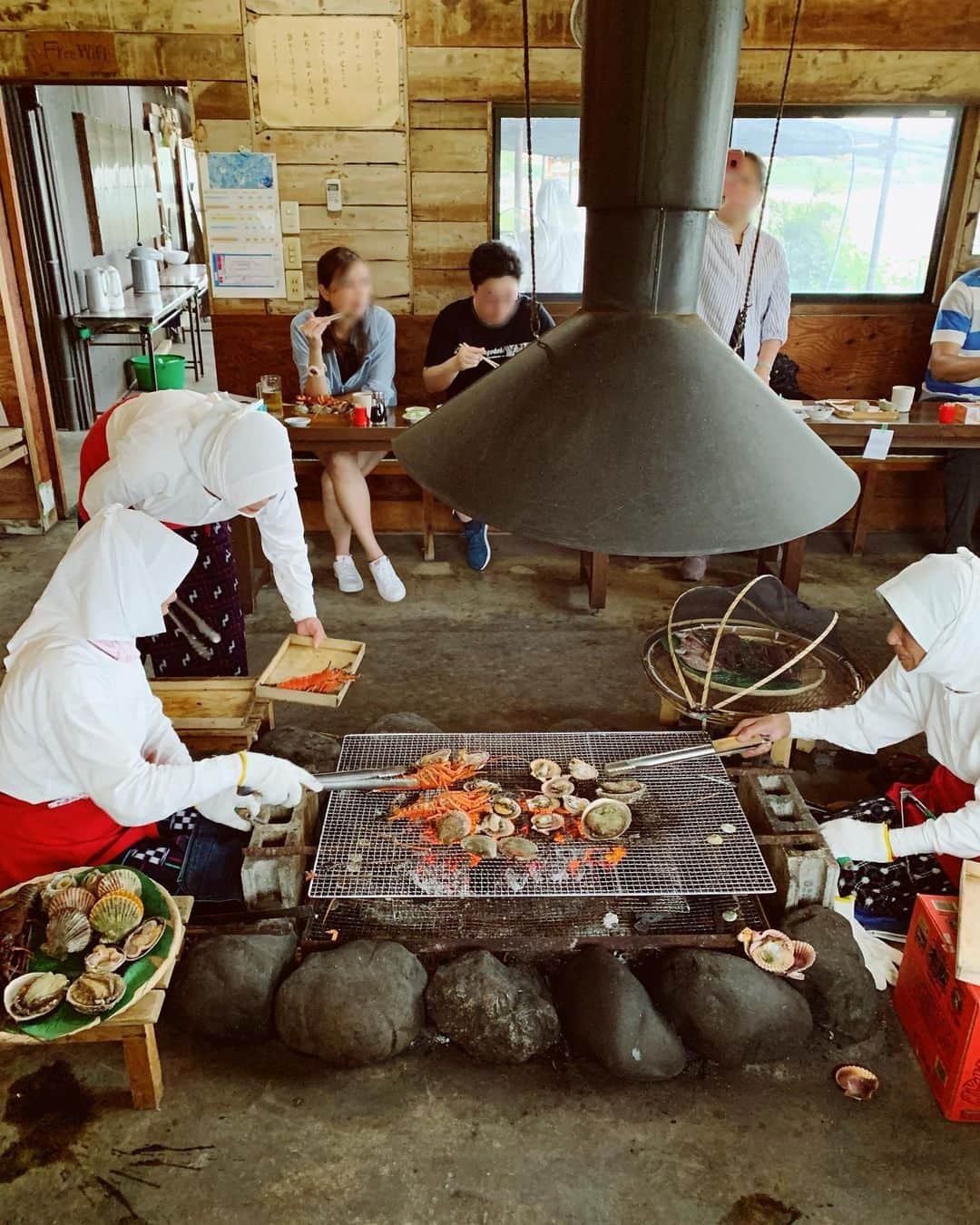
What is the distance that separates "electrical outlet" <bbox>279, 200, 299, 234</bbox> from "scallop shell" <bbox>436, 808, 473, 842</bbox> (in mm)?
5126

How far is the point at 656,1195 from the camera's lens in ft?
8.51

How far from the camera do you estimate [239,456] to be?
11.9ft

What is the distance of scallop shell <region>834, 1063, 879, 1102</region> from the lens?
9.47ft

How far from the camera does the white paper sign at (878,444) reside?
5.88 meters

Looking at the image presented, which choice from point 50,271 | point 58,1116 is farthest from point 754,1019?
point 50,271

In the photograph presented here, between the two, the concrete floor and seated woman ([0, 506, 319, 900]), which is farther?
seated woman ([0, 506, 319, 900])

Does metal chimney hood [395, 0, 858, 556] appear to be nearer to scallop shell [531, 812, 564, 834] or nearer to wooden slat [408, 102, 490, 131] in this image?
scallop shell [531, 812, 564, 834]

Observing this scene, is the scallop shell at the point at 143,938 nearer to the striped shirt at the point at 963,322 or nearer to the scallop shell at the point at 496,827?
the scallop shell at the point at 496,827

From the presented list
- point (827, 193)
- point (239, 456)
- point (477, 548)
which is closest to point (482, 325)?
point (477, 548)

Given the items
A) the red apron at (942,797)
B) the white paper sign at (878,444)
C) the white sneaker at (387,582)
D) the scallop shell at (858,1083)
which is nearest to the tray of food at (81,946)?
the scallop shell at (858,1083)

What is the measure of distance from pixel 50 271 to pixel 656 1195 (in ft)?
34.1

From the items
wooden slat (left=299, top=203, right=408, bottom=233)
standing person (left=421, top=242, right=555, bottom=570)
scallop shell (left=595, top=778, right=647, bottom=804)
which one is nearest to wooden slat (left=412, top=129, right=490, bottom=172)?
wooden slat (left=299, top=203, right=408, bottom=233)

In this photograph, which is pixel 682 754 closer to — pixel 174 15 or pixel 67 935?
pixel 67 935

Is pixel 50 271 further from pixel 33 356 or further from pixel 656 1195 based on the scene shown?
pixel 656 1195
